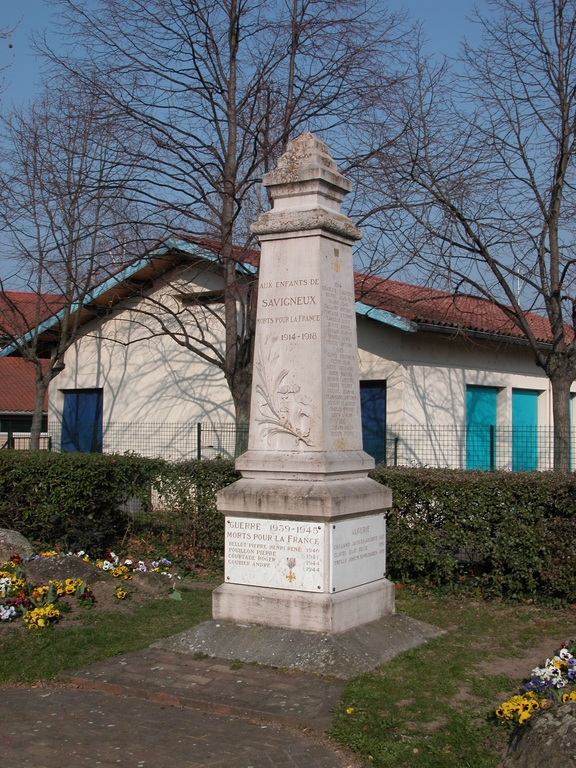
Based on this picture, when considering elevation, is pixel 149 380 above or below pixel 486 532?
above

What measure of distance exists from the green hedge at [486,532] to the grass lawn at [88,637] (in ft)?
7.75

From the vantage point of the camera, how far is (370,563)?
704cm

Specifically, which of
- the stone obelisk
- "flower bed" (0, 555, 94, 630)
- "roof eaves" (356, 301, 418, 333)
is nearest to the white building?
"roof eaves" (356, 301, 418, 333)

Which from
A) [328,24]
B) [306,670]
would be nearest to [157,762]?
[306,670]

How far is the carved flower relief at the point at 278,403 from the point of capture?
266 inches

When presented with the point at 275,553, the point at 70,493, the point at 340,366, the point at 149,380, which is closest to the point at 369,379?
the point at 149,380

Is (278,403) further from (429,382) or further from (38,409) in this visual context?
(38,409)

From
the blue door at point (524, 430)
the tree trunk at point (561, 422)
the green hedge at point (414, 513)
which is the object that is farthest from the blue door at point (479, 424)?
the green hedge at point (414, 513)

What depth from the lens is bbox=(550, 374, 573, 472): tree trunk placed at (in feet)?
39.7

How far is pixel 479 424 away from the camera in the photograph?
16.1 meters

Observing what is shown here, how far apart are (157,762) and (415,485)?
519 centimetres

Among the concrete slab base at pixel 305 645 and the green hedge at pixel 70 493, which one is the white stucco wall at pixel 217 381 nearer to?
the green hedge at pixel 70 493

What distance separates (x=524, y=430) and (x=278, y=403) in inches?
Answer: 452

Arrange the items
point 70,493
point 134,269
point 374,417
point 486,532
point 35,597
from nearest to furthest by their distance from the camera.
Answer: point 35,597
point 486,532
point 70,493
point 374,417
point 134,269
